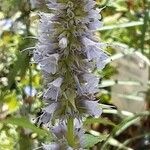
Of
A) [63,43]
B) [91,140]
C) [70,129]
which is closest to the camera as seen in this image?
[63,43]

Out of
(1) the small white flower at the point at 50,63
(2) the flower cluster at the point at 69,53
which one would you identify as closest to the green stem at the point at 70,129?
(2) the flower cluster at the point at 69,53

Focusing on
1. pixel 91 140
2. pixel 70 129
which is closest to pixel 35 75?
pixel 91 140

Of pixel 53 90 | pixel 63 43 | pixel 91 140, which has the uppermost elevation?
pixel 63 43

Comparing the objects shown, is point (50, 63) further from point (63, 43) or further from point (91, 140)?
point (91, 140)

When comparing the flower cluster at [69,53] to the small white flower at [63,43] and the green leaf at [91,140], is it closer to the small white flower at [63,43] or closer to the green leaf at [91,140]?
the small white flower at [63,43]

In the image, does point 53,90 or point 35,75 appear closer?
point 53,90

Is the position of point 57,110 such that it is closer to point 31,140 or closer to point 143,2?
point 31,140
